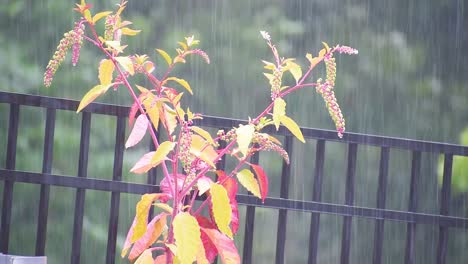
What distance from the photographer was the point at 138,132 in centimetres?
263

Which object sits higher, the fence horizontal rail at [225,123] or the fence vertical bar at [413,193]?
the fence horizontal rail at [225,123]

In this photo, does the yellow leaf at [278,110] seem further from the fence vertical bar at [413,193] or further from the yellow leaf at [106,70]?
the fence vertical bar at [413,193]

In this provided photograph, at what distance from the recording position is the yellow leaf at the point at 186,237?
2.46 metres

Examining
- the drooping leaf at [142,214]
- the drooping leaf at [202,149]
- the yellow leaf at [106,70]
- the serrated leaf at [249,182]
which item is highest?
the yellow leaf at [106,70]

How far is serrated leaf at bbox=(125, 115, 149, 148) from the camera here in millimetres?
2596

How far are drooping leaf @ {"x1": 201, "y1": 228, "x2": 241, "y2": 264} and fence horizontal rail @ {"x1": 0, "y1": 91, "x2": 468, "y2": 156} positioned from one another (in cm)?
68

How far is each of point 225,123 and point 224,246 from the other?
760 millimetres

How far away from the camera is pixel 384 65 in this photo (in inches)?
304

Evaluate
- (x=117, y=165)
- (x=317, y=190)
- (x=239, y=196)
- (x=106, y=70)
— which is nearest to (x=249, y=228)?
(x=239, y=196)

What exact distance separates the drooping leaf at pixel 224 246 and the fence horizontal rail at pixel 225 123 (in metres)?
0.68

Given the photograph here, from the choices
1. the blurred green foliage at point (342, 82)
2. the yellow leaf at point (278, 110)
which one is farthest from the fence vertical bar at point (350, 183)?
the blurred green foliage at point (342, 82)

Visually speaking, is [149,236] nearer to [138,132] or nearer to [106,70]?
[138,132]

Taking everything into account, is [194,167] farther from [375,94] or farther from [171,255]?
[375,94]

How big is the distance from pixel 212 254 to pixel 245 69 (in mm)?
4719
